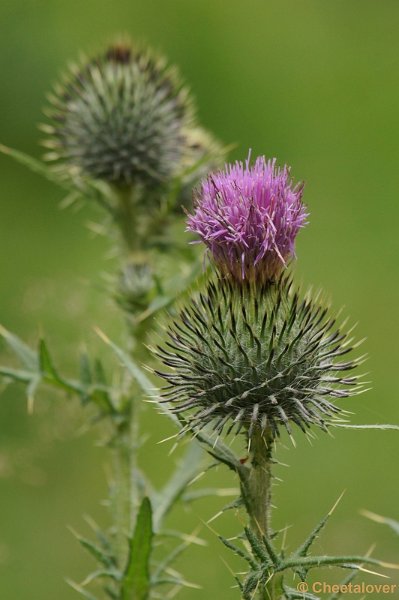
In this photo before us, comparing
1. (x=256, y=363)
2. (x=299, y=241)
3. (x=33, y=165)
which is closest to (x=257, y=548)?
(x=256, y=363)

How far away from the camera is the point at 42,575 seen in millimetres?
5168

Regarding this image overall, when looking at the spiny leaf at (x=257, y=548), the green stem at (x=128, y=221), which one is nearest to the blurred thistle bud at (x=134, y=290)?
the green stem at (x=128, y=221)

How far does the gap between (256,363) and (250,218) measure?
37 cm

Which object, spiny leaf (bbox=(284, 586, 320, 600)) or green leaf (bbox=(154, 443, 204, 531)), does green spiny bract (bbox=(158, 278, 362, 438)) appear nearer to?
spiny leaf (bbox=(284, 586, 320, 600))

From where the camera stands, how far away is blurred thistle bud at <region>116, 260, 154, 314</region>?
355 centimetres

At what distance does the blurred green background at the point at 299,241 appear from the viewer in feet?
17.4

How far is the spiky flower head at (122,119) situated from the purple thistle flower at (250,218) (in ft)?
4.74

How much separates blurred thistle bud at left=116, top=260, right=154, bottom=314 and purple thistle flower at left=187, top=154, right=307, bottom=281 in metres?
1.07

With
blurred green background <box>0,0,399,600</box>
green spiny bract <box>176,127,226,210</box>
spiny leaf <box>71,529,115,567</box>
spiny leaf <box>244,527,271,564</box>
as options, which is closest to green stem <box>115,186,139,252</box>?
green spiny bract <box>176,127,226,210</box>

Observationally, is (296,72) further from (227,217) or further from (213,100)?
(227,217)

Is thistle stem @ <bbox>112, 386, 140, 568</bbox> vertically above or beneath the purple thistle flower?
beneath

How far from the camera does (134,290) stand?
357 centimetres

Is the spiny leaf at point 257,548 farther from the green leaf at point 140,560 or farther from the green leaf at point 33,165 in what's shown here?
the green leaf at point 33,165

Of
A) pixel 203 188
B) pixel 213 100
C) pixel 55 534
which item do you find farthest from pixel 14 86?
pixel 203 188
